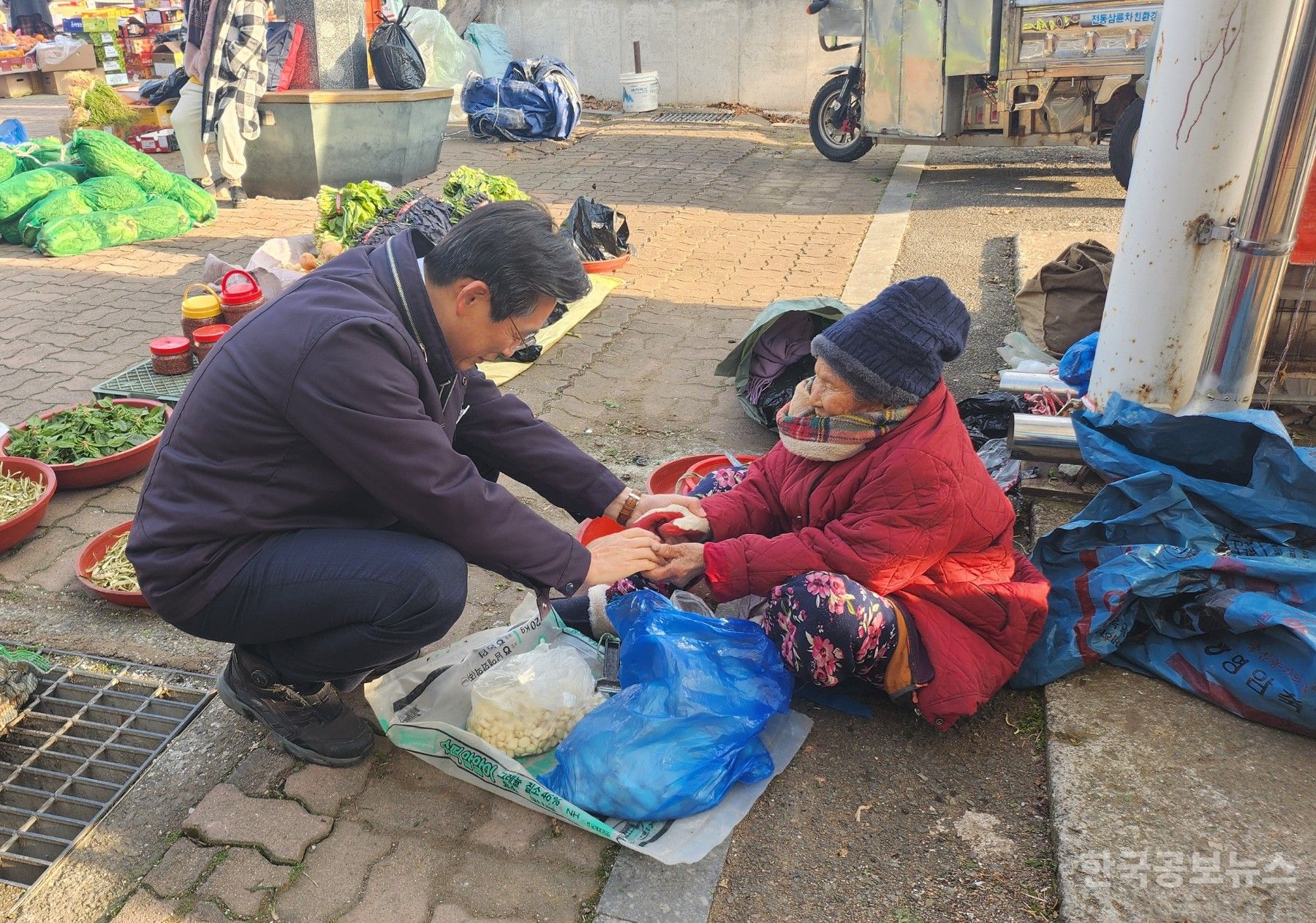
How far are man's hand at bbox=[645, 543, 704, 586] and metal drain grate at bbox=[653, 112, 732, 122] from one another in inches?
408

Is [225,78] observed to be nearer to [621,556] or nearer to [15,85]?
[621,556]

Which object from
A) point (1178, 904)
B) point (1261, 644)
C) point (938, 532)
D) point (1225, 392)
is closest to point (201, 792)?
point (938, 532)

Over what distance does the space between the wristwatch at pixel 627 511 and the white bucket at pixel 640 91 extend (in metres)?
10.7

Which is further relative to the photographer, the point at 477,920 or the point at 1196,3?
the point at 1196,3

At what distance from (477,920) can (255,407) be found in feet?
3.79

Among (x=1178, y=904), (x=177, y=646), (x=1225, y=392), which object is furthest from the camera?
(x=1225, y=392)

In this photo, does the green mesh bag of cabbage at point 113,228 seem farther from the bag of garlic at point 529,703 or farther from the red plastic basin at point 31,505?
the bag of garlic at point 529,703

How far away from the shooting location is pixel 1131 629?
8.69 feet

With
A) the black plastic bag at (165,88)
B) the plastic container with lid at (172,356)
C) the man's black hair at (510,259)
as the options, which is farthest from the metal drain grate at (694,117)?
the man's black hair at (510,259)

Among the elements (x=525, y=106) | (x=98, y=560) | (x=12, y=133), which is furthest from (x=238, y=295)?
(x=525, y=106)

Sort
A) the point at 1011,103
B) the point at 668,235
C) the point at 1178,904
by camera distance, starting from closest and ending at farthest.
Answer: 1. the point at 1178,904
2. the point at 668,235
3. the point at 1011,103

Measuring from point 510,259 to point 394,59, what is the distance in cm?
731

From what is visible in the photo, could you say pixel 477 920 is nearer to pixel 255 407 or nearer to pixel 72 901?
pixel 72 901

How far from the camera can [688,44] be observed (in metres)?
12.6
